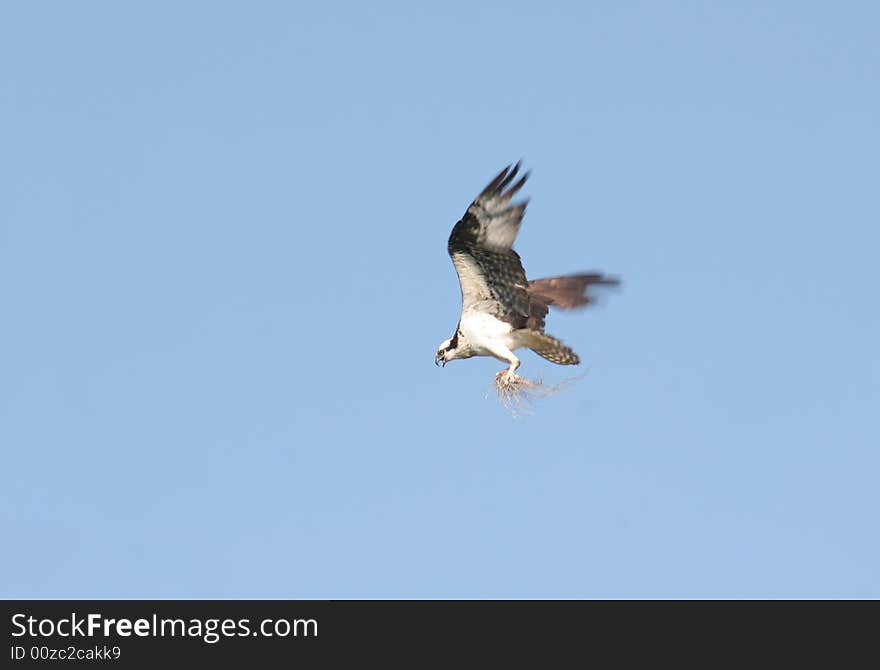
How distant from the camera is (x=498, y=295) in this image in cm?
2516

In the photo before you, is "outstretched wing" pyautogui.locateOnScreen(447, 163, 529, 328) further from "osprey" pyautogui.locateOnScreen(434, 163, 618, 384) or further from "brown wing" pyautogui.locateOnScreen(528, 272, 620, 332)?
"brown wing" pyautogui.locateOnScreen(528, 272, 620, 332)

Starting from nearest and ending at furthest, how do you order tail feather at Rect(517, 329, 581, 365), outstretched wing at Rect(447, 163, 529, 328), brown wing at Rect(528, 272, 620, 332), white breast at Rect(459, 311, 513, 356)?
outstretched wing at Rect(447, 163, 529, 328) → white breast at Rect(459, 311, 513, 356) → tail feather at Rect(517, 329, 581, 365) → brown wing at Rect(528, 272, 620, 332)

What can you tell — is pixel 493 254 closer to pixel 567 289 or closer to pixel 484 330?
pixel 484 330

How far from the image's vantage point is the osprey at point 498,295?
951 inches

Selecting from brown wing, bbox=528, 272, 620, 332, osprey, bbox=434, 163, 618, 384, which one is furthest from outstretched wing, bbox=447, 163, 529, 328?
brown wing, bbox=528, 272, 620, 332

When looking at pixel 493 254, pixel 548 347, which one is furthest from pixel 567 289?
pixel 493 254

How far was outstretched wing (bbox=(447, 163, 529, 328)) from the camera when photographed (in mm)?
24047

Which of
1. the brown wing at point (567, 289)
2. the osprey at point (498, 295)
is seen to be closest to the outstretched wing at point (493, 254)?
the osprey at point (498, 295)

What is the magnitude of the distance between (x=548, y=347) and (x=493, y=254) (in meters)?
1.68

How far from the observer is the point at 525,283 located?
25062 mm
